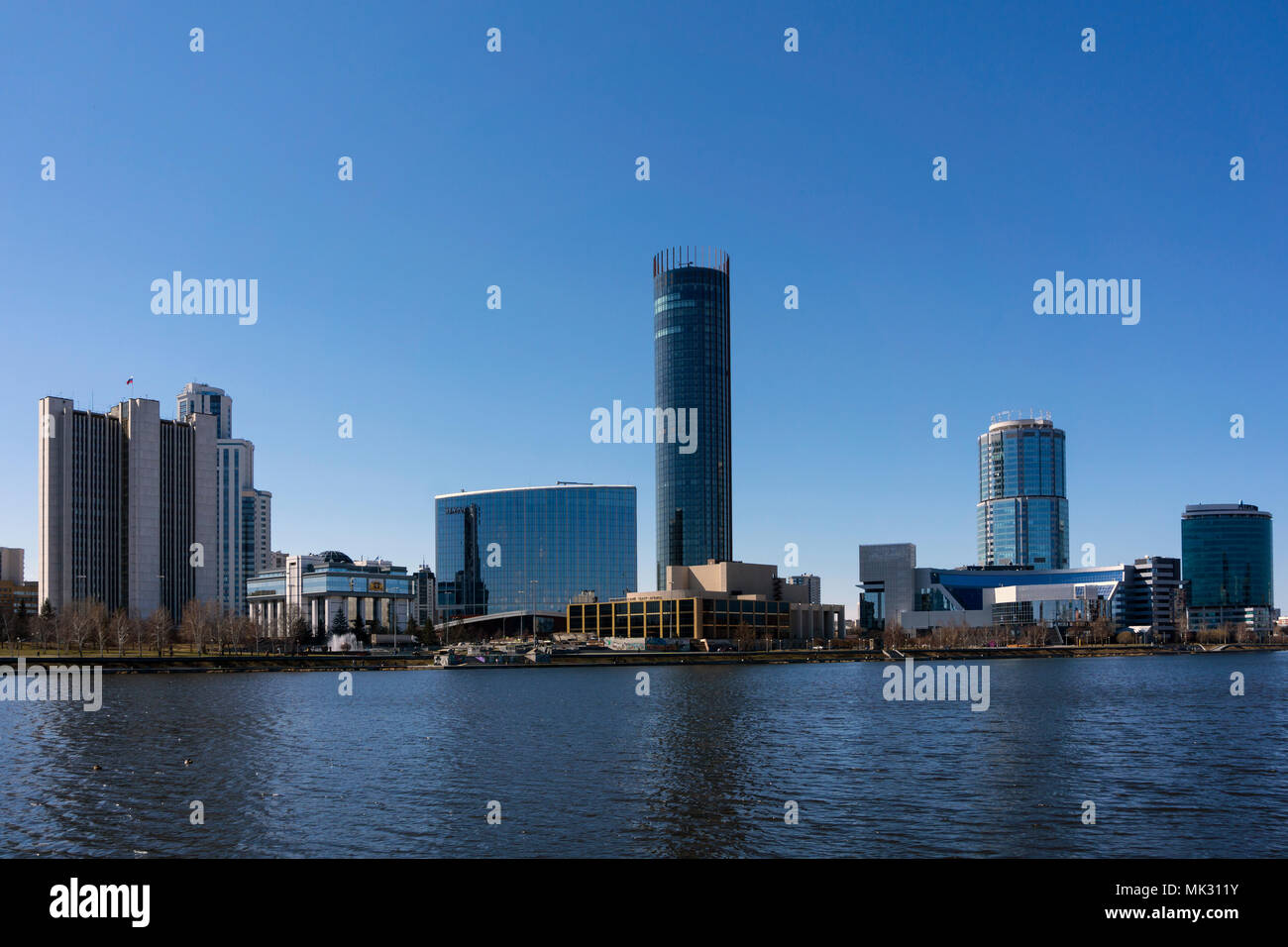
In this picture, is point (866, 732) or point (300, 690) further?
point (300, 690)

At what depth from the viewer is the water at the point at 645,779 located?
39156mm

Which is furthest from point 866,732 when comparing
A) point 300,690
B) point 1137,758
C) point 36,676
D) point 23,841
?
point 36,676

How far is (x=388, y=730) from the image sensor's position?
261 ft

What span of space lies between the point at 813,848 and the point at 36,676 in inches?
5467

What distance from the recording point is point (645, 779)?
53.5 metres

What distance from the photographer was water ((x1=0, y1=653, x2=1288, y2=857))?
39.2 metres
